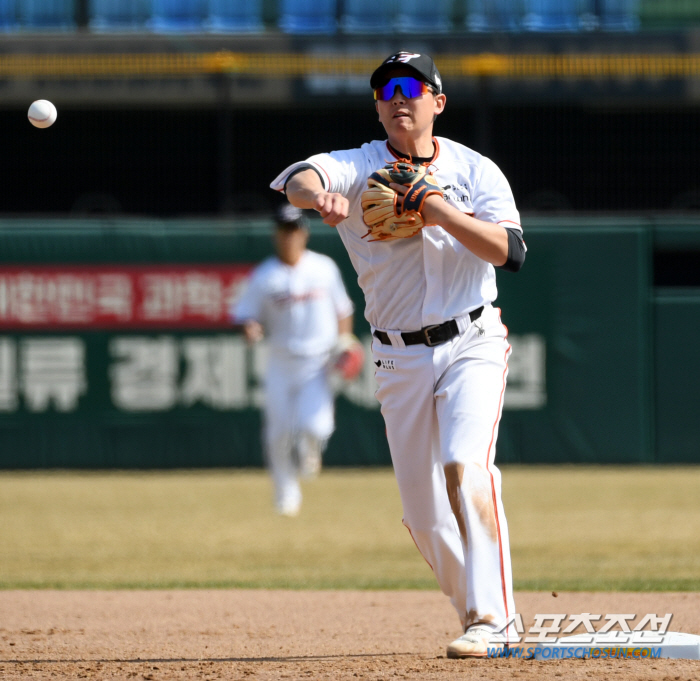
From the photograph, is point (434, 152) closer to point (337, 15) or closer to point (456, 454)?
point (456, 454)

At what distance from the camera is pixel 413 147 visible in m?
3.80

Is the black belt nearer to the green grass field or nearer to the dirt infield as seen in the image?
the dirt infield

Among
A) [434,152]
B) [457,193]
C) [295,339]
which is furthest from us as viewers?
[295,339]

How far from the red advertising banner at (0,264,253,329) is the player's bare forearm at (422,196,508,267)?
7369mm

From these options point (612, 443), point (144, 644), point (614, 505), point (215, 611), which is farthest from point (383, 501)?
point (144, 644)

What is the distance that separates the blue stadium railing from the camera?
44.9 ft

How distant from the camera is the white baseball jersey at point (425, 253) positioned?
3.67 metres

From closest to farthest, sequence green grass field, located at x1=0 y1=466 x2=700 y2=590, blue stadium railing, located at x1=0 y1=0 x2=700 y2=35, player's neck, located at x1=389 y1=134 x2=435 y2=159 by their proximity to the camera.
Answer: player's neck, located at x1=389 y1=134 x2=435 y2=159 < green grass field, located at x1=0 y1=466 x2=700 y2=590 < blue stadium railing, located at x1=0 y1=0 x2=700 y2=35

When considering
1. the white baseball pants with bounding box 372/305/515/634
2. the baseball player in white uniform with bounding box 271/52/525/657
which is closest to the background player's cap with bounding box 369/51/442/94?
the baseball player in white uniform with bounding box 271/52/525/657

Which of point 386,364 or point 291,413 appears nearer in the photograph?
point 386,364

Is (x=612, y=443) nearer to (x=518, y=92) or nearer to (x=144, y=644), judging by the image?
(x=518, y=92)

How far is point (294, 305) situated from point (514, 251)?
16.6 ft

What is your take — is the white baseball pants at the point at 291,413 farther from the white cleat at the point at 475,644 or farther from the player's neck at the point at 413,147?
the white cleat at the point at 475,644

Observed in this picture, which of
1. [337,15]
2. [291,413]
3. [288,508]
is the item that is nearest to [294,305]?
[291,413]
